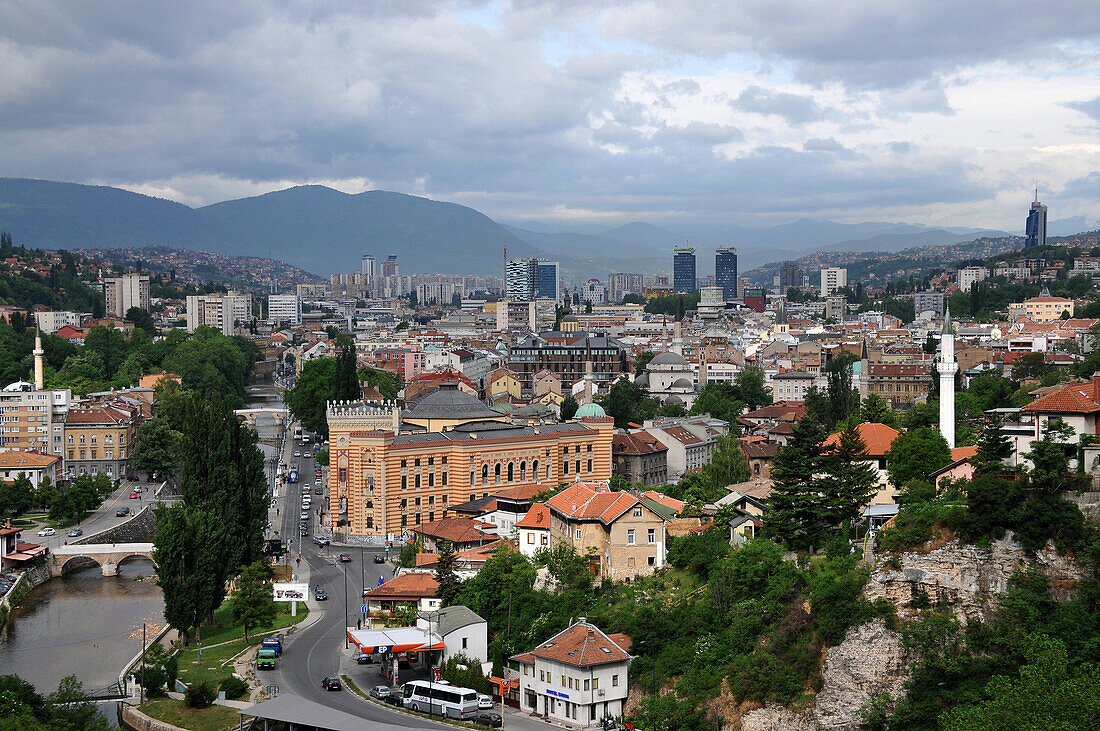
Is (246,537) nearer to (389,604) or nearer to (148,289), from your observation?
(389,604)

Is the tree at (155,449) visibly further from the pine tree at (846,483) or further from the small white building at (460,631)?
the pine tree at (846,483)

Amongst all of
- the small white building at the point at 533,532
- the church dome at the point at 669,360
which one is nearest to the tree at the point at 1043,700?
the small white building at the point at 533,532

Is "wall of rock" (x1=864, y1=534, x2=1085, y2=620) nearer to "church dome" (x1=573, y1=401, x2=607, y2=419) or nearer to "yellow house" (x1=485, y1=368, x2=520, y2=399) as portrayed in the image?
"church dome" (x1=573, y1=401, x2=607, y2=419)

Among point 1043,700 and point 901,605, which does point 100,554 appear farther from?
point 1043,700

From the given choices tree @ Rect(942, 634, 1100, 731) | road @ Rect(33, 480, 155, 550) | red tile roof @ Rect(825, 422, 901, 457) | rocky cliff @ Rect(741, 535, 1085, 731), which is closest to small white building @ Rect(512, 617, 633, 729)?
rocky cliff @ Rect(741, 535, 1085, 731)

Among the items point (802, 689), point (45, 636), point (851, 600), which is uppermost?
point (851, 600)

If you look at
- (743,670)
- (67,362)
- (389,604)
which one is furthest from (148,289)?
(743,670)

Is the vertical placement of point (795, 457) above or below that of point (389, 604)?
above
